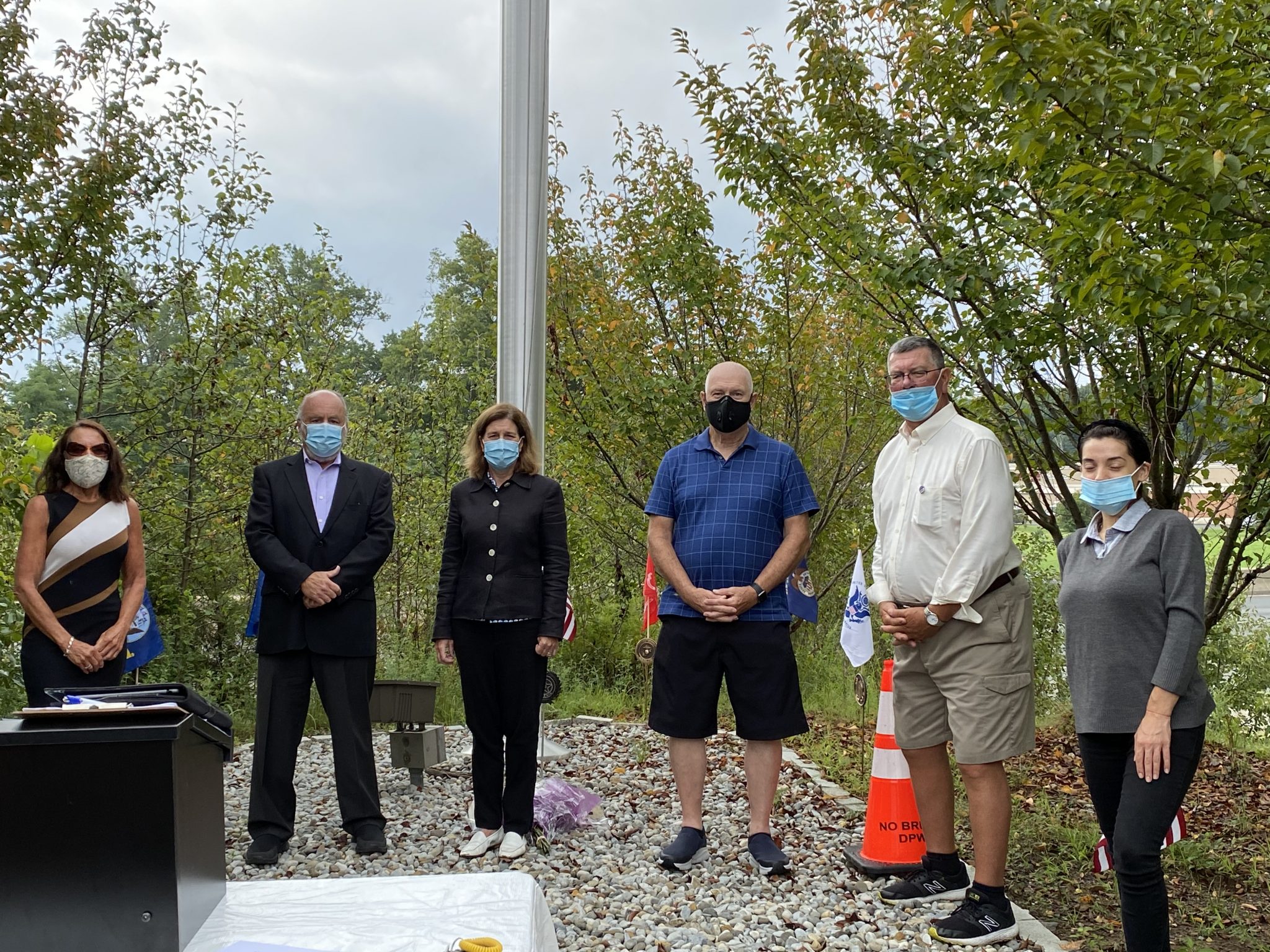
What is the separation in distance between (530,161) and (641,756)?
347 centimetres

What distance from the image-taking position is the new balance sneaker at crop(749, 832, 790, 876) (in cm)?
433

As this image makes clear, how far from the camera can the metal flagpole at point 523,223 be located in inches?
208

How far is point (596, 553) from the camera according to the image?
10.2 metres

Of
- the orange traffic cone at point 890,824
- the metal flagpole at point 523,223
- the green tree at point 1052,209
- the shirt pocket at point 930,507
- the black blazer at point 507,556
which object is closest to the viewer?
the green tree at point 1052,209

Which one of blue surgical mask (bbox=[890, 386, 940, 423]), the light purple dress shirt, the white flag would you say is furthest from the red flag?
blue surgical mask (bbox=[890, 386, 940, 423])

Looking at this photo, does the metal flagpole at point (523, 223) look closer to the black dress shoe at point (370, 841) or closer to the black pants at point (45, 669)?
the black dress shoe at point (370, 841)

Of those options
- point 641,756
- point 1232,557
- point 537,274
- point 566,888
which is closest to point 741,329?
point 537,274

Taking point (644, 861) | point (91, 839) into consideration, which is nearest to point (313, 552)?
point (644, 861)

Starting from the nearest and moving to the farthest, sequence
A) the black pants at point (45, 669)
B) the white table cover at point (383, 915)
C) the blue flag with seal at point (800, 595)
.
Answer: the white table cover at point (383, 915) → the black pants at point (45, 669) → the blue flag with seal at point (800, 595)

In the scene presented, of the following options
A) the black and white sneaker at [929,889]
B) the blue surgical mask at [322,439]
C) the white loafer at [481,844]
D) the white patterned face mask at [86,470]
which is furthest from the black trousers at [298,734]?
the black and white sneaker at [929,889]

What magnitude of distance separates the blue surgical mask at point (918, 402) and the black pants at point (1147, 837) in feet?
4.65

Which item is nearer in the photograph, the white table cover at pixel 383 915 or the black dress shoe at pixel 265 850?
the white table cover at pixel 383 915

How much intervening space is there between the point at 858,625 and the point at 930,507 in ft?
3.02

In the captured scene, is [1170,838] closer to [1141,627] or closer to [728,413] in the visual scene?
[1141,627]
